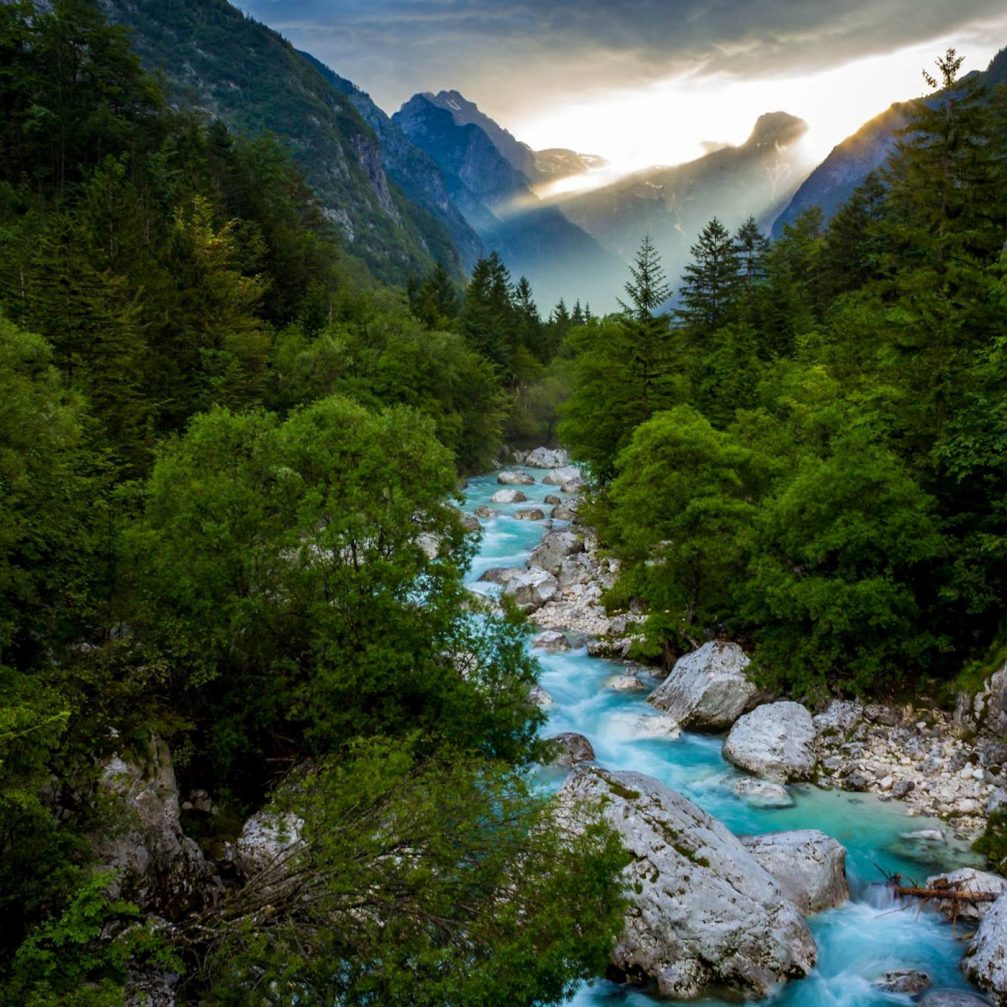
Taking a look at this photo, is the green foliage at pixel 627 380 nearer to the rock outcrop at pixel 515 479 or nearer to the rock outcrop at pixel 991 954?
the rock outcrop at pixel 515 479

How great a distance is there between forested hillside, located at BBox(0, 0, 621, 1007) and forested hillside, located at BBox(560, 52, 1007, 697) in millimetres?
9299

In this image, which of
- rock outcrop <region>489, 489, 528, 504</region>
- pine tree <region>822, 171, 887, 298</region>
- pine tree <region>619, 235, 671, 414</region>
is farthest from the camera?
rock outcrop <region>489, 489, 528, 504</region>

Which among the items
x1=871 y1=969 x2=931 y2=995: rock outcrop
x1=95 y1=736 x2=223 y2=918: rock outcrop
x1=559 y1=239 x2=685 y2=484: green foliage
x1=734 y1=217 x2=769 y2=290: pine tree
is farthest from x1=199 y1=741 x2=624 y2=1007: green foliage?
x1=734 y1=217 x2=769 y2=290: pine tree

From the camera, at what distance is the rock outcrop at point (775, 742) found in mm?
18047

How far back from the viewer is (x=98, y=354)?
87.9 ft

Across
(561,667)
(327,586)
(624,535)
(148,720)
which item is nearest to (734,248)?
(624,535)

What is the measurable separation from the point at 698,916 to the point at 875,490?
1398cm

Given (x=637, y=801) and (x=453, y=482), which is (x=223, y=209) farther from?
(x=637, y=801)

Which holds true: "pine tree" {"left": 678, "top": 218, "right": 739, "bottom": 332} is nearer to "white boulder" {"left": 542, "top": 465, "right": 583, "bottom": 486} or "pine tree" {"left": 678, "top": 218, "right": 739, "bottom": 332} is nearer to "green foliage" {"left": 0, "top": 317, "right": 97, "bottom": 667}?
"white boulder" {"left": 542, "top": 465, "right": 583, "bottom": 486}

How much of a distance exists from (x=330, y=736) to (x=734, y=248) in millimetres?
49600

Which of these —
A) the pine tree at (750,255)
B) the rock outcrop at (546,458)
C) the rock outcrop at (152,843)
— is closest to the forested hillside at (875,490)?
the rock outcrop at (152,843)

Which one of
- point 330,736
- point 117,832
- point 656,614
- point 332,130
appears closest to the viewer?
Result: point 117,832

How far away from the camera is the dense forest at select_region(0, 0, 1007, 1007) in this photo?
882 centimetres

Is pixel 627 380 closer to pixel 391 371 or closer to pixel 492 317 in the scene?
pixel 391 371
